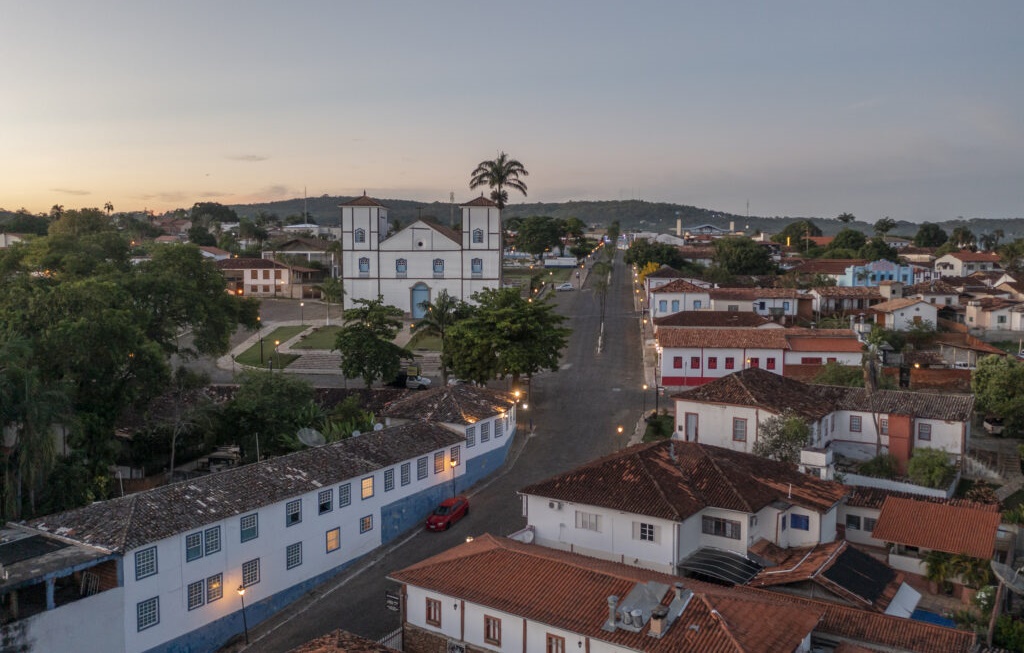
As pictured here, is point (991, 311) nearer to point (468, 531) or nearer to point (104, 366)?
point (468, 531)

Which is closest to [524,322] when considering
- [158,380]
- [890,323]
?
[158,380]

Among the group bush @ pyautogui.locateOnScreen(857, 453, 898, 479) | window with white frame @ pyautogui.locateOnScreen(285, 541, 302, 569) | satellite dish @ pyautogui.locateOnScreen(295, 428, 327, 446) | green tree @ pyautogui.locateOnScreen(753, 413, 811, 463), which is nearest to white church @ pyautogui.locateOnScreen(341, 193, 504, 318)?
satellite dish @ pyautogui.locateOnScreen(295, 428, 327, 446)

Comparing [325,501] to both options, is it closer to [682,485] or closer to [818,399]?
[682,485]

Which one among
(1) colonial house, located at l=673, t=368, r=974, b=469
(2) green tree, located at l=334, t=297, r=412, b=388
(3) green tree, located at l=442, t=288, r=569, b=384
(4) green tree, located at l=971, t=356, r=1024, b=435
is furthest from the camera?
(2) green tree, located at l=334, t=297, r=412, b=388

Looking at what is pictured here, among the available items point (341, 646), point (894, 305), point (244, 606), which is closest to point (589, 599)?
point (341, 646)

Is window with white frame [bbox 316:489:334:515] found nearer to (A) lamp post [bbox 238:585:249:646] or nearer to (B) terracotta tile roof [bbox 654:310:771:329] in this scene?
(A) lamp post [bbox 238:585:249:646]

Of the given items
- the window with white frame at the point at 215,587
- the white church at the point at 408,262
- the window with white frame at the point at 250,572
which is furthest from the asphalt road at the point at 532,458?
the white church at the point at 408,262

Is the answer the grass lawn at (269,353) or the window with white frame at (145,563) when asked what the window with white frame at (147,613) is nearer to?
the window with white frame at (145,563)
